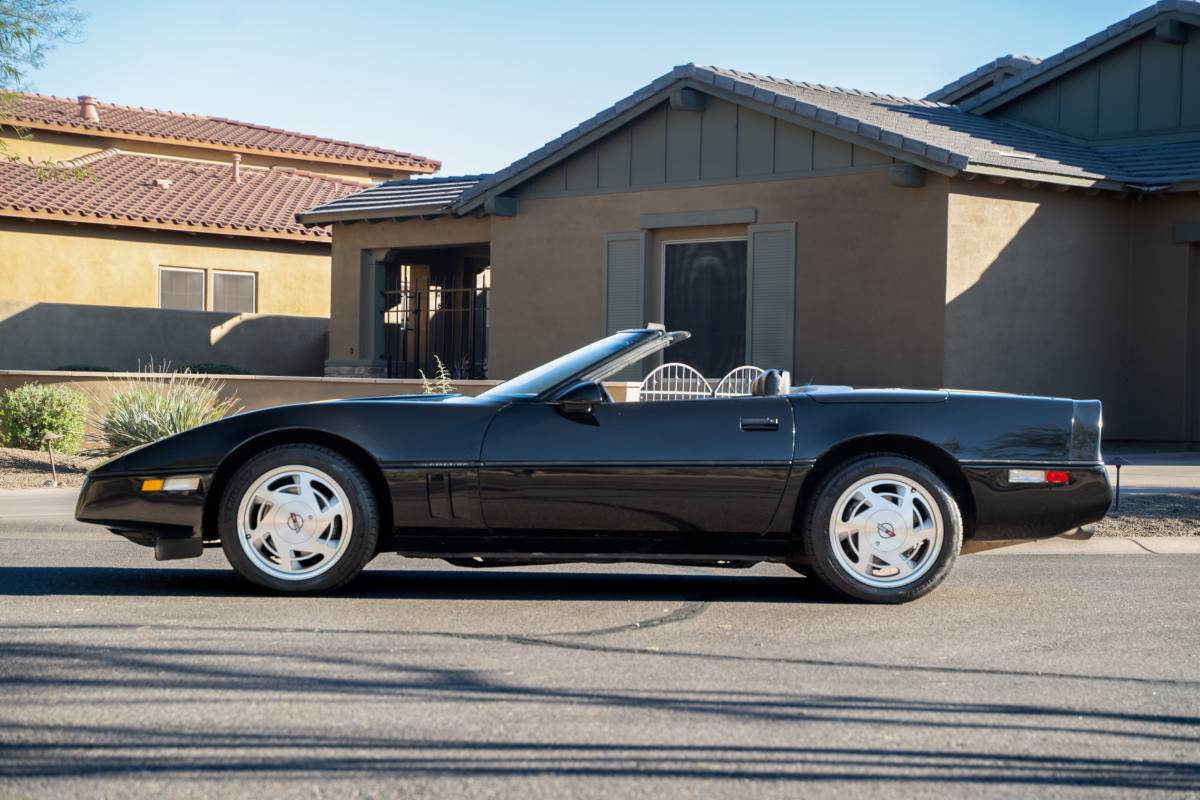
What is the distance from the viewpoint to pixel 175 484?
6.61 m

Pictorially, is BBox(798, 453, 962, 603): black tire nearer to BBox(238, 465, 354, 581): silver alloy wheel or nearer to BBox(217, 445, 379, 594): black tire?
BBox(217, 445, 379, 594): black tire

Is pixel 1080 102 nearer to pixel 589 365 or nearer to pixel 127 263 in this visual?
pixel 589 365

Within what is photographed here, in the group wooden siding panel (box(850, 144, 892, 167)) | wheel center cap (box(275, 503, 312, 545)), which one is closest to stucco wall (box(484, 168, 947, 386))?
wooden siding panel (box(850, 144, 892, 167))

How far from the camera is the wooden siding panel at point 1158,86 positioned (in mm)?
18688

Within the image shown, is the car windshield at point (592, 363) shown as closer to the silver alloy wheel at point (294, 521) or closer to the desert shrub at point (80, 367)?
the silver alloy wheel at point (294, 521)

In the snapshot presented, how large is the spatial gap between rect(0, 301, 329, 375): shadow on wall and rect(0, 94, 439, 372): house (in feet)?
0.08

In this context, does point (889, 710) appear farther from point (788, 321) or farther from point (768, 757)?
point (788, 321)

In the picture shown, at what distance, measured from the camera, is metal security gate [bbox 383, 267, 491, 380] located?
22.5 meters

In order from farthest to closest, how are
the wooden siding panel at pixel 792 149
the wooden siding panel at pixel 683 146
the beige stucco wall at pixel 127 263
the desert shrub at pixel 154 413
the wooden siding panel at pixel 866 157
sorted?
1. the beige stucco wall at pixel 127 263
2. the wooden siding panel at pixel 683 146
3. the wooden siding panel at pixel 792 149
4. the wooden siding panel at pixel 866 157
5. the desert shrub at pixel 154 413

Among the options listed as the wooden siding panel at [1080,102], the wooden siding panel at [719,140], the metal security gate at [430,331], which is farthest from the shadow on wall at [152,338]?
the wooden siding panel at [1080,102]

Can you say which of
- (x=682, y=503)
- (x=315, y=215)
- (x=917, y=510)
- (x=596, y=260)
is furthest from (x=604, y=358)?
(x=315, y=215)

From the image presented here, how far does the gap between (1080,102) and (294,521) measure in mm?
16074

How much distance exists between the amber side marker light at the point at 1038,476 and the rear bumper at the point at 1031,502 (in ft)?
0.06

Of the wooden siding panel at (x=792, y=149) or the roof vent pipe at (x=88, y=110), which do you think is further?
the roof vent pipe at (x=88, y=110)
